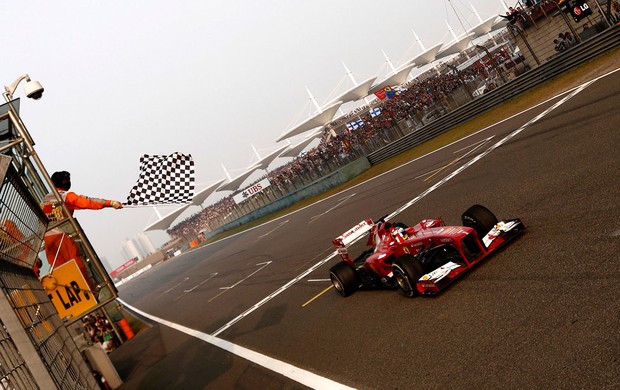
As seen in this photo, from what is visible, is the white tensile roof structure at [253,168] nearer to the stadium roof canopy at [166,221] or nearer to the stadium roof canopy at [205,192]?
the stadium roof canopy at [205,192]

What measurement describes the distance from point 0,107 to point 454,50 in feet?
244

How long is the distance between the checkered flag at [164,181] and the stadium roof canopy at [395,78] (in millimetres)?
55433

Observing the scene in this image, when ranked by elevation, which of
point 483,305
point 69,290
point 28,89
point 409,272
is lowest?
point 483,305

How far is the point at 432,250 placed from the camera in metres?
7.58

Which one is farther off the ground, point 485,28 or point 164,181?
point 485,28

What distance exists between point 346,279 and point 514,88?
1604cm

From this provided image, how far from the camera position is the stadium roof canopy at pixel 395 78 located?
6550 cm

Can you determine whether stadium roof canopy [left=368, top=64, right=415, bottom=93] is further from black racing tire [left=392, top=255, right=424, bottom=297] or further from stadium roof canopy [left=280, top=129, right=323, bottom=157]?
black racing tire [left=392, top=255, right=424, bottom=297]

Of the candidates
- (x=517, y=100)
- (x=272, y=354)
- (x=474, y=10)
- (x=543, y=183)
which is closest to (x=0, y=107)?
(x=272, y=354)

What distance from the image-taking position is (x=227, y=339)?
10.9m

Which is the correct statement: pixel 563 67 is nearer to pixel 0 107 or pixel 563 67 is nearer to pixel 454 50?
pixel 0 107

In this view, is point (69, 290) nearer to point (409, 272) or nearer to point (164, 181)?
point (164, 181)

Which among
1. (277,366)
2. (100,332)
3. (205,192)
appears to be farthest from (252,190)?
(277,366)

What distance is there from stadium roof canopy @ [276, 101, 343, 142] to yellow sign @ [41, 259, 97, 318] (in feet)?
161
